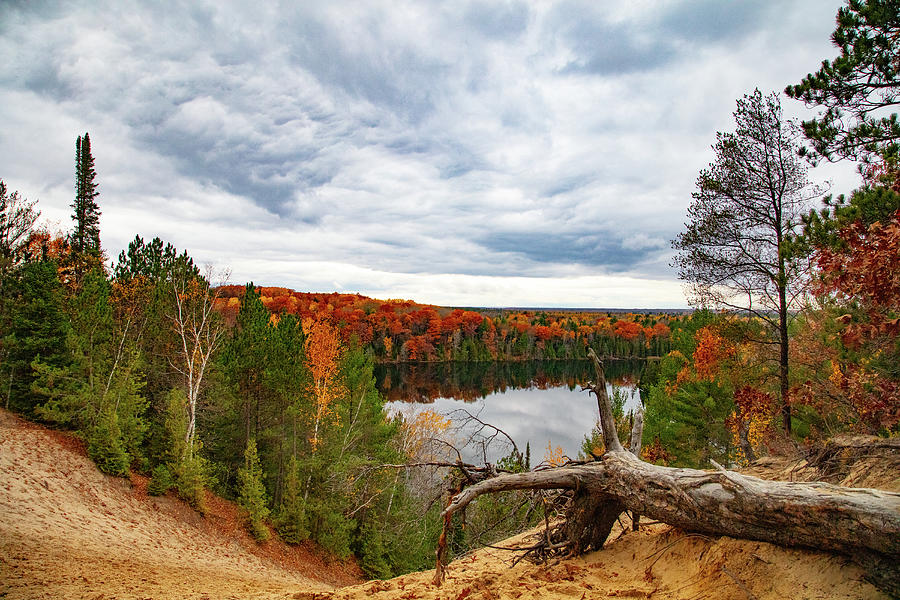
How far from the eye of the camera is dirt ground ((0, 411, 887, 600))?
12.5 ft

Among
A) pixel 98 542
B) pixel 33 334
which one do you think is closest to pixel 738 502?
pixel 98 542

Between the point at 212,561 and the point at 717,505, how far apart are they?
1455 centimetres

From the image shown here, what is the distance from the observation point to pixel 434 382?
80.8 meters

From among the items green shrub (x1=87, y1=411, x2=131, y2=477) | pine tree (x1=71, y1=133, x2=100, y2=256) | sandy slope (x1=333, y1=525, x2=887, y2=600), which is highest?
pine tree (x1=71, y1=133, x2=100, y2=256)

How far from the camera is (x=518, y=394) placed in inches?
2810

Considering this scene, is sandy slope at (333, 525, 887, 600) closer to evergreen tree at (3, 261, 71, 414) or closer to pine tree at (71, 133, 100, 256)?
evergreen tree at (3, 261, 71, 414)

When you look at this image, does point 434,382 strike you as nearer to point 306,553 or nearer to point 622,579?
point 306,553

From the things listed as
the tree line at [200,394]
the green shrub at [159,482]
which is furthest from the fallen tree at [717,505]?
the green shrub at [159,482]

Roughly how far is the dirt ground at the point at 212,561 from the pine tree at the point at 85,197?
24847 millimetres

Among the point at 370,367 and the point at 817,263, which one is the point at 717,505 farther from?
the point at 370,367

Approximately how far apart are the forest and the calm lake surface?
22.9 ft

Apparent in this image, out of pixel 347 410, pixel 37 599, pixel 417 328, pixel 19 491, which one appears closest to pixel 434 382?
pixel 417 328

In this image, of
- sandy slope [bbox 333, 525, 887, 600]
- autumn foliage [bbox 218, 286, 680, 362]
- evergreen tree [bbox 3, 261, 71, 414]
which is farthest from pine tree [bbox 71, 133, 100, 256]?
autumn foliage [bbox 218, 286, 680, 362]

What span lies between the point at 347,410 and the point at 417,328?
8932cm
